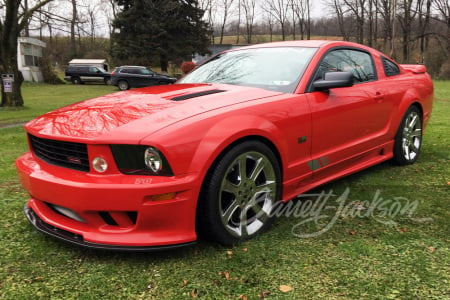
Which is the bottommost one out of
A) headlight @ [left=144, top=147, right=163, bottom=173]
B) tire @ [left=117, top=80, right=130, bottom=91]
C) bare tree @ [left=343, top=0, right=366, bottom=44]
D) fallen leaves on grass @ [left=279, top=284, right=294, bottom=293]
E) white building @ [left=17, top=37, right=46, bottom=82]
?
fallen leaves on grass @ [left=279, top=284, right=294, bottom=293]

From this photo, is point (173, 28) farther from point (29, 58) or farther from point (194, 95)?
point (194, 95)

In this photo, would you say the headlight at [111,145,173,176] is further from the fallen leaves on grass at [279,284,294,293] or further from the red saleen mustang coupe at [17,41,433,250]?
the fallen leaves on grass at [279,284,294,293]

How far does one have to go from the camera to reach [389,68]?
4328 millimetres

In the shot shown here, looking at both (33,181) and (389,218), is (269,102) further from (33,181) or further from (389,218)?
(33,181)

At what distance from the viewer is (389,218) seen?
3.07 m

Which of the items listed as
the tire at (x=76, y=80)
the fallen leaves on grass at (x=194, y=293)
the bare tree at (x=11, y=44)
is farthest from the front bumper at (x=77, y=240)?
the tire at (x=76, y=80)

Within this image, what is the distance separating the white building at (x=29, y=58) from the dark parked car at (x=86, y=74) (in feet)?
7.50

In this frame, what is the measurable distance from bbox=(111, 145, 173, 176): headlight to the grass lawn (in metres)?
0.61

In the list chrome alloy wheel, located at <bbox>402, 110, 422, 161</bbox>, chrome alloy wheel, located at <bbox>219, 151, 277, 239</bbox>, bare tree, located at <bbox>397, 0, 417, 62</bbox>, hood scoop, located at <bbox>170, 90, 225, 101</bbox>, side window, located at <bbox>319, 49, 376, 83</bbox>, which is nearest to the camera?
chrome alloy wheel, located at <bbox>219, 151, 277, 239</bbox>

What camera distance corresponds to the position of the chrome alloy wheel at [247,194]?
2.56 meters

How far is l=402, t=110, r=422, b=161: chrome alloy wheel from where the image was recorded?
173 inches

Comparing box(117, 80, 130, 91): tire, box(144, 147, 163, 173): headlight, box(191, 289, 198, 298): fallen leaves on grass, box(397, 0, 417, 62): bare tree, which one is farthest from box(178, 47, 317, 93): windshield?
box(397, 0, 417, 62): bare tree

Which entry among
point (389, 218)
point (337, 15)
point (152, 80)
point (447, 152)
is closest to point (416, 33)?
point (337, 15)

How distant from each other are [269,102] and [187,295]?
1.45 meters
